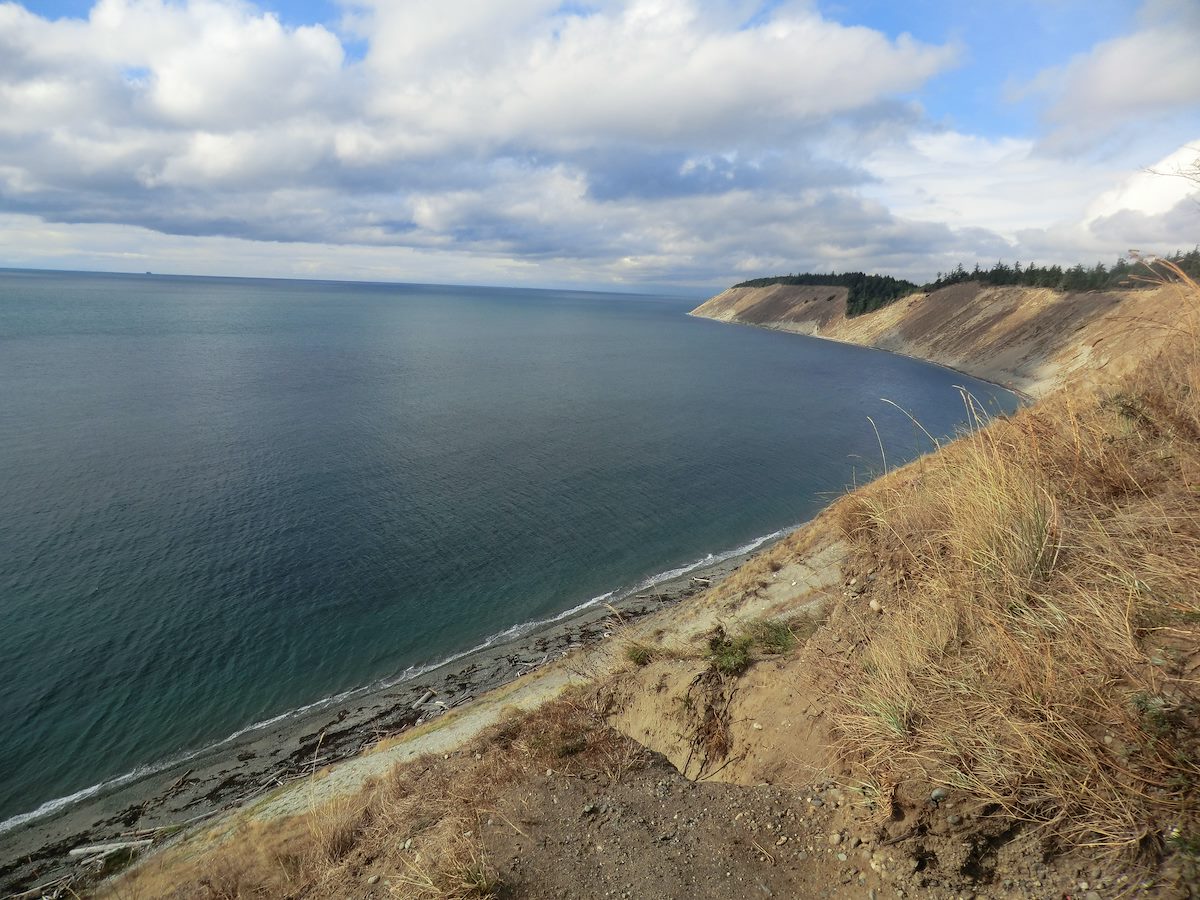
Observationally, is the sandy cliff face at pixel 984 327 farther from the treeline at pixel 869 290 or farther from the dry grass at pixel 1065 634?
the dry grass at pixel 1065 634

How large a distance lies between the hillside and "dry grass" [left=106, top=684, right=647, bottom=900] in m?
0.04

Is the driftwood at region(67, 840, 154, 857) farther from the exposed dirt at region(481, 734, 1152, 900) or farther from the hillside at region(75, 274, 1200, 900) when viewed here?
the exposed dirt at region(481, 734, 1152, 900)

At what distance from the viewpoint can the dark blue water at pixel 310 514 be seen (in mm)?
18109

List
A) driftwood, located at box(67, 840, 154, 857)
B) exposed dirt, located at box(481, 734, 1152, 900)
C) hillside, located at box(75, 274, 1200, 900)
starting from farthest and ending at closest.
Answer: driftwood, located at box(67, 840, 154, 857) < exposed dirt, located at box(481, 734, 1152, 900) < hillside, located at box(75, 274, 1200, 900)

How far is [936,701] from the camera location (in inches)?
167

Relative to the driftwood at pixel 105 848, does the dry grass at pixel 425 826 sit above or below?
above

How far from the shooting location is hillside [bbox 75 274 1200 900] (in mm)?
3324

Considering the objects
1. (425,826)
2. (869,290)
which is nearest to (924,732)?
(425,826)

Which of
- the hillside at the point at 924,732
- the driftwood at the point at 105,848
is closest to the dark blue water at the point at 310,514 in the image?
the driftwood at the point at 105,848

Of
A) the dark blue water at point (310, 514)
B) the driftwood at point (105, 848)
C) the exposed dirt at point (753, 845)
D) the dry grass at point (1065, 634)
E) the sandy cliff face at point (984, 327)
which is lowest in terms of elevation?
the driftwood at point (105, 848)

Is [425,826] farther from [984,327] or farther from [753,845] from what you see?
[984,327]

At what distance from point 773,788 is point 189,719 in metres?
18.5

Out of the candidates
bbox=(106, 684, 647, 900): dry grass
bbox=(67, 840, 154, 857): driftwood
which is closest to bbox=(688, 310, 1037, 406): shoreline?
bbox=(106, 684, 647, 900): dry grass

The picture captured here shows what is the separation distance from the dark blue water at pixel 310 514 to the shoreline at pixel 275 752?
0.81 metres
